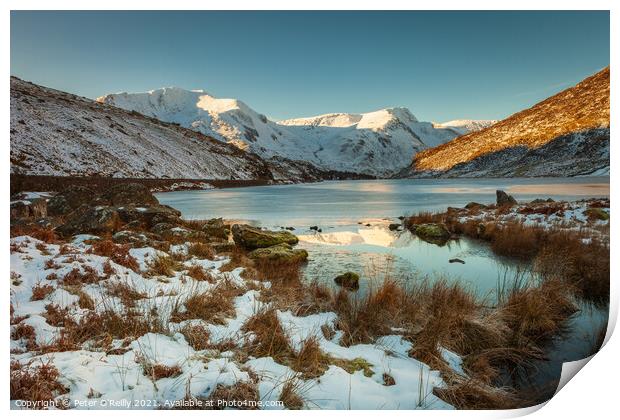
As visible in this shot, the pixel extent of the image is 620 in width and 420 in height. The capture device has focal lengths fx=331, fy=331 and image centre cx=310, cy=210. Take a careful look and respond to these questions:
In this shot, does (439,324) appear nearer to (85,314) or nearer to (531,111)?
(85,314)

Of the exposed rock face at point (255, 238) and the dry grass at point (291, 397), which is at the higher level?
the exposed rock face at point (255, 238)

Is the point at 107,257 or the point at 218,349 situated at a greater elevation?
the point at 107,257

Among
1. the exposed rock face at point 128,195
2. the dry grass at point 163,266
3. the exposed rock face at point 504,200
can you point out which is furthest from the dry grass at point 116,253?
the exposed rock face at point 504,200

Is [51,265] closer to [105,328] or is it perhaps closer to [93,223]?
[105,328]

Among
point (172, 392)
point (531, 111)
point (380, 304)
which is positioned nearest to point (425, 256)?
point (380, 304)

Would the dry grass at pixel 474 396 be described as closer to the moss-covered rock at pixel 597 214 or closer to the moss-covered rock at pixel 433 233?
the moss-covered rock at pixel 597 214

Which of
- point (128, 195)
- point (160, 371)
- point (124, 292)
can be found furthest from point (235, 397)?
point (128, 195)
